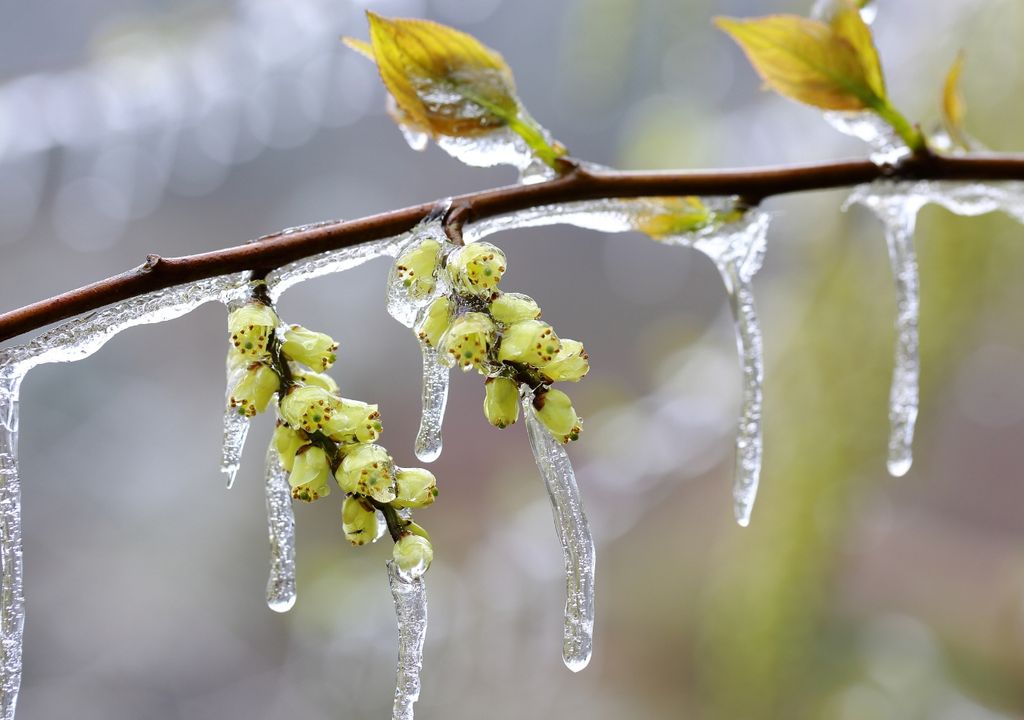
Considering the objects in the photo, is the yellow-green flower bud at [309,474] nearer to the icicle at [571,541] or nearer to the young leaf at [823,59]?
the icicle at [571,541]

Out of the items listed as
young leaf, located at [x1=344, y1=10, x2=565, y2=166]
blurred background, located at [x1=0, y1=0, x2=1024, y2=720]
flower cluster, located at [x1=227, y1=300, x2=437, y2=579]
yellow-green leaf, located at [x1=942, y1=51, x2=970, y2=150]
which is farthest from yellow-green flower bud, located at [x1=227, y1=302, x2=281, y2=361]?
blurred background, located at [x1=0, y1=0, x2=1024, y2=720]

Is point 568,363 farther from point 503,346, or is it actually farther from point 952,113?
point 952,113

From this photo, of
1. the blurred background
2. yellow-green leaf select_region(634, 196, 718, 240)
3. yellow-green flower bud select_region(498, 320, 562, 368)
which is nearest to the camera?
yellow-green flower bud select_region(498, 320, 562, 368)

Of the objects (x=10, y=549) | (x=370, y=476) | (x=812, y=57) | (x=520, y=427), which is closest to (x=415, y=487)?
(x=370, y=476)

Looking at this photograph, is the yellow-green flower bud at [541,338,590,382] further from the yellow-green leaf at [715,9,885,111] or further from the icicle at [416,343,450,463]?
the yellow-green leaf at [715,9,885,111]

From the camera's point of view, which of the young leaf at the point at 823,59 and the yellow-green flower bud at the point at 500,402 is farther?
the young leaf at the point at 823,59

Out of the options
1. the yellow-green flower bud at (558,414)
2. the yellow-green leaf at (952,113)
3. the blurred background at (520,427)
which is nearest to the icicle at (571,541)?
the yellow-green flower bud at (558,414)

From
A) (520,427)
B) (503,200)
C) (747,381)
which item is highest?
(503,200)
